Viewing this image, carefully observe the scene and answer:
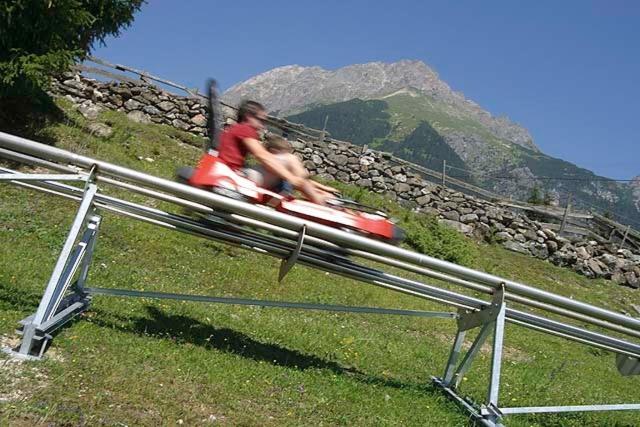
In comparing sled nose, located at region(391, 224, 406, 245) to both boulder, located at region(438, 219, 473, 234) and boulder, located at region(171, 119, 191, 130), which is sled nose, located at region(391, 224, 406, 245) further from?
boulder, located at region(171, 119, 191, 130)

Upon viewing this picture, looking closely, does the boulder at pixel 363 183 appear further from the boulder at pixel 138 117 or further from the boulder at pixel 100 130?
the boulder at pixel 100 130

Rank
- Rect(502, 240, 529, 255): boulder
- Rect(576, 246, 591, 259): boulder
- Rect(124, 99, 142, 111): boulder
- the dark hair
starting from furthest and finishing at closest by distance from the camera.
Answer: Rect(576, 246, 591, 259): boulder, Rect(502, 240, 529, 255): boulder, Rect(124, 99, 142, 111): boulder, the dark hair

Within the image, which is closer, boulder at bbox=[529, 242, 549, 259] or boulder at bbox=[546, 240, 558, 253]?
boulder at bbox=[529, 242, 549, 259]

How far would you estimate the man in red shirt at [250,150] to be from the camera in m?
5.79

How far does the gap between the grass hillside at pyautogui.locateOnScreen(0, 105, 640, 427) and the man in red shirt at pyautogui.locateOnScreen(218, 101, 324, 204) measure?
1.89 metres

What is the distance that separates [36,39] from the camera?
37.4 ft

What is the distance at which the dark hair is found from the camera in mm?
5914

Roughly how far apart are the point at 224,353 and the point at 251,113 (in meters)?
2.58

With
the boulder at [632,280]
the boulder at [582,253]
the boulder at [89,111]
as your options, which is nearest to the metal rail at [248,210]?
the boulder at [89,111]

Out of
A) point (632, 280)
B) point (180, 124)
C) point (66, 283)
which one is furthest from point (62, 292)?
point (632, 280)

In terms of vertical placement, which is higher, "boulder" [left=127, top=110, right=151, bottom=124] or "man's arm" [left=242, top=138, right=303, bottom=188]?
"boulder" [left=127, top=110, right=151, bottom=124]

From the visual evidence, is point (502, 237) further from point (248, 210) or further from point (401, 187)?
point (248, 210)

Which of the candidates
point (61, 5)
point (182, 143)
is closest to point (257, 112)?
point (61, 5)

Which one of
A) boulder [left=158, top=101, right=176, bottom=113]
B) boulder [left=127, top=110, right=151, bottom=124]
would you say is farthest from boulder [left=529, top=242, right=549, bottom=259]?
boulder [left=127, top=110, right=151, bottom=124]
